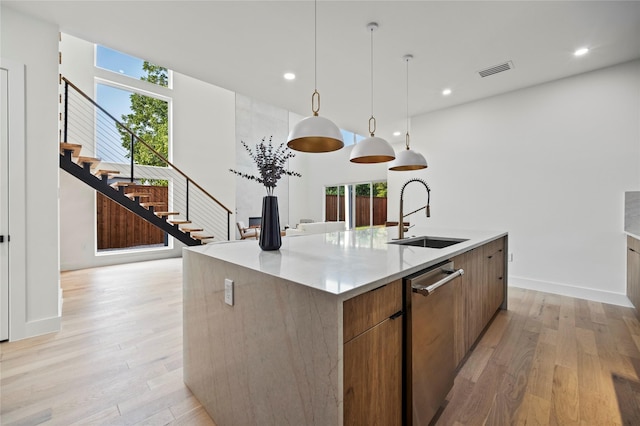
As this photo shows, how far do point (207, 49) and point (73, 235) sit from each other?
4926mm

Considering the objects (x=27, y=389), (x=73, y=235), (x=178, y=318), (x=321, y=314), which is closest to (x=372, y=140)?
(x=321, y=314)

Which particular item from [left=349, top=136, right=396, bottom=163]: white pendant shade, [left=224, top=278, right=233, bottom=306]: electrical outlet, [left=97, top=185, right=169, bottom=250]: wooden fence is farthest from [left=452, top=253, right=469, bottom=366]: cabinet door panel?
[left=97, top=185, right=169, bottom=250]: wooden fence

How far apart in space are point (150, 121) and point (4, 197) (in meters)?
4.83

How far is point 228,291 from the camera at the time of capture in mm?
1404

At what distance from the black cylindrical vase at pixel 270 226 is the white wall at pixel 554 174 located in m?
3.97

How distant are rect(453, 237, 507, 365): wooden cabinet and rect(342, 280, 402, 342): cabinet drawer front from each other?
703 mm

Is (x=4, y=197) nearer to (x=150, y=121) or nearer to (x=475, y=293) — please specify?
(x=475, y=293)

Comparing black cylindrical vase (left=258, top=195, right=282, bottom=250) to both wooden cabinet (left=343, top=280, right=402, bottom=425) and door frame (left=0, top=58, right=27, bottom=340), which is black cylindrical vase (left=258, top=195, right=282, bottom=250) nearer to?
wooden cabinet (left=343, top=280, right=402, bottom=425)

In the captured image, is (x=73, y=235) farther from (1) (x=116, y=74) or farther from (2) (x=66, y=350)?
(2) (x=66, y=350)

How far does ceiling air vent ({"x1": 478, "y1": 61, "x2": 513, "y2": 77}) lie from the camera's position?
11.4ft

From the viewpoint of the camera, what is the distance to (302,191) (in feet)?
34.9

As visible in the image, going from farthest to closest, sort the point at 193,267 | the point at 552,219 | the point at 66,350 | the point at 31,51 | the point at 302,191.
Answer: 1. the point at 302,191
2. the point at 552,219
3. the point at 31,51
4. the point at 66,350
5. the point at 193,267

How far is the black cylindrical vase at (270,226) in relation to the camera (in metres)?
1.72

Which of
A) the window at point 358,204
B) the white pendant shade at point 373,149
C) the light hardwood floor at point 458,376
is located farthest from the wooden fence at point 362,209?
the white pendant shade at point 373,149
